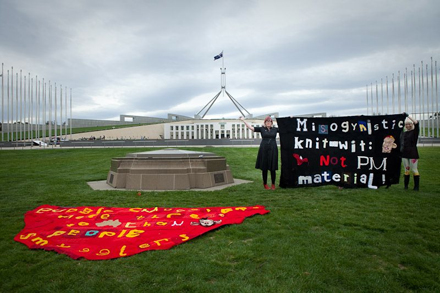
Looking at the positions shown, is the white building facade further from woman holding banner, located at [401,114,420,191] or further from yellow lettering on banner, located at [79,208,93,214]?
yellow lettering on banner, located at [79,208,93,214]

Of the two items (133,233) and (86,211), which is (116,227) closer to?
(133,233)

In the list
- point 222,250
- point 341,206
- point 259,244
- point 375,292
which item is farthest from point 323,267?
point 341,206

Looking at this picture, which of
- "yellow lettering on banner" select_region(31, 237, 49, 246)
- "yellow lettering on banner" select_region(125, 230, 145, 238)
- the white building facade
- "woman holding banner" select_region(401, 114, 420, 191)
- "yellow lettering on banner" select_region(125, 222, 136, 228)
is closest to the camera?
"yellow lettering on banner" select_region(31, 237, 49, 246)

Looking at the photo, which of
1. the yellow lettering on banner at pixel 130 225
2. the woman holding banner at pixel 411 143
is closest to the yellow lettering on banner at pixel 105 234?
the yellow lettering on banner at pixel 130 225

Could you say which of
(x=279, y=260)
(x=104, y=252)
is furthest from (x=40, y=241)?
(x=279, y=260)

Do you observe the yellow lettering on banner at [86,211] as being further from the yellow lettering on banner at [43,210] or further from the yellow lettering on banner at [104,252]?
the yellow lettering on banner at [104,252]

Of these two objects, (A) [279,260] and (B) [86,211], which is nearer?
(A) [279,260]

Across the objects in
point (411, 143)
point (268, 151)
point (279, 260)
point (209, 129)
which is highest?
point (209, 129)

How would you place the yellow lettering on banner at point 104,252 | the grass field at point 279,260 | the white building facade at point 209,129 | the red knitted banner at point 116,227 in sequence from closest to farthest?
the grass field at point 279,260 < the yellow lettering on banner at point 104,252 < the red knitted banner at point 116,227 < the white building facade at point 209,129

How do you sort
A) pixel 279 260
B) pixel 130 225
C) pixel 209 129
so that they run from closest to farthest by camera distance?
1. pixel 279 260
2. pixel 130 225
3. pixel 209 129

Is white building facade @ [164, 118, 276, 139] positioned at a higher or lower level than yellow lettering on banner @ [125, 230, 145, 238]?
higher

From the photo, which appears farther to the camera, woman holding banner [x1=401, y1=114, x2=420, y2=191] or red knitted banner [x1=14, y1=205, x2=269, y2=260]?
woman holding banner [x1=401, y1=114, x2=420, y2=191]

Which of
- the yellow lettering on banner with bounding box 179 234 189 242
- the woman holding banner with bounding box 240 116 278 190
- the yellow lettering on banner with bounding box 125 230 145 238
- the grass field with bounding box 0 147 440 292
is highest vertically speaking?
the woman holding banner with bounding box 240 116 278 190

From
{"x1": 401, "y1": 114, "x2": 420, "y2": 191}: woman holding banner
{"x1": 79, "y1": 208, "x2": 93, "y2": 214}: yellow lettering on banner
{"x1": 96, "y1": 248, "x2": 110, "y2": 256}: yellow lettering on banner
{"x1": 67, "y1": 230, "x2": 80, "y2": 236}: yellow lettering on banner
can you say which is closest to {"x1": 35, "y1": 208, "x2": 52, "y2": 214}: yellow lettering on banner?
{"x1": 79, "y1": 208, "x2": 93, "y2": 214}: yellow lettering on banner
